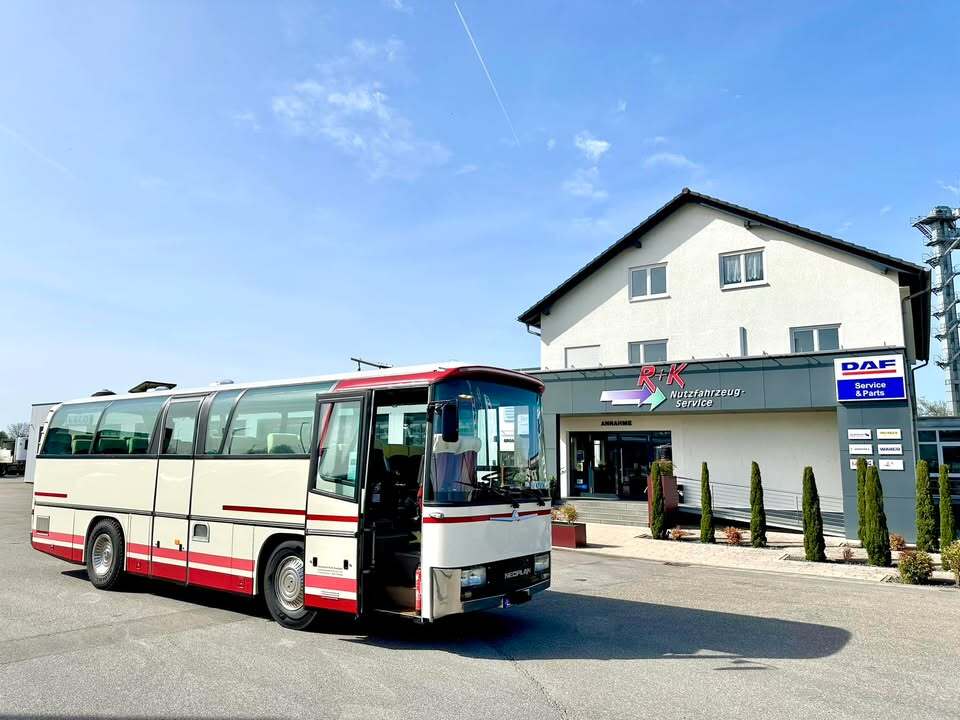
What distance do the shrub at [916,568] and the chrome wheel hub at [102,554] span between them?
13748 mm

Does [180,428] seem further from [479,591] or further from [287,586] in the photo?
[479,591]

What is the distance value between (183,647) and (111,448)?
4.92m

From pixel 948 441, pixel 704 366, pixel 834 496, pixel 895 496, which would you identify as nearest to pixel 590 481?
pixel 704 366

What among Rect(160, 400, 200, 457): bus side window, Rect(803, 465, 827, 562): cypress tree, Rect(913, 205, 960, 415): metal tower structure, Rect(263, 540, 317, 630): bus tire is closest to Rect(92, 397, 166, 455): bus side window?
Rect(160, 400, 200, 457): bus side window

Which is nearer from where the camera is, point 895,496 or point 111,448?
point 111,448

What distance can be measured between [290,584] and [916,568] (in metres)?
11.4

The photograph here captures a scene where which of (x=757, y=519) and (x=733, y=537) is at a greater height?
(x=757, y=519)

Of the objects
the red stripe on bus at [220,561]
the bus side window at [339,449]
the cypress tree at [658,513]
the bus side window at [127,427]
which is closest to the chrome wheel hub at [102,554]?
the bus side window at [127,427]

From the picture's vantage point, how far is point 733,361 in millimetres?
22641

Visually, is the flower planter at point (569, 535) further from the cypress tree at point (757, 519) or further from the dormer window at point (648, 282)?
the dormer window at point (648, 282)

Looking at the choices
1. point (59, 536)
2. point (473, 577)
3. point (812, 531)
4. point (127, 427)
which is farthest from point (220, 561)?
point (812, 531)

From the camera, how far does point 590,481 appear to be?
2681 centimetres

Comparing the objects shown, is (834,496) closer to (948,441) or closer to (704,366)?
(704,366)

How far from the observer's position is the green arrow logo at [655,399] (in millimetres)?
23781
